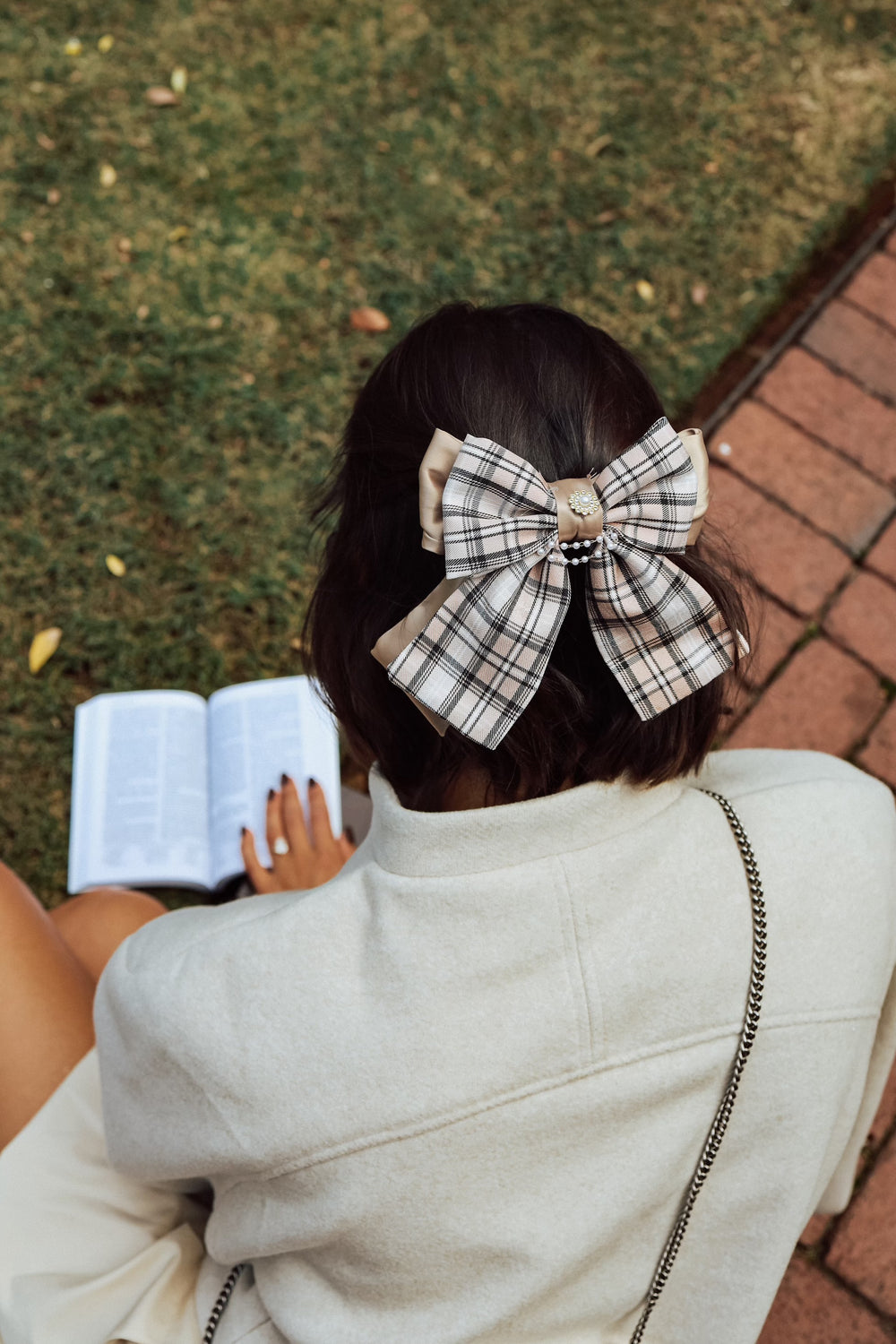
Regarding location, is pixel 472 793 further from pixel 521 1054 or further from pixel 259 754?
pixel 259 754

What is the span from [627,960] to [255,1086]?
17.1 inches

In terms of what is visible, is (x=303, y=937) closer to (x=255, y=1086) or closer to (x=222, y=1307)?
(x=255, y=1086)

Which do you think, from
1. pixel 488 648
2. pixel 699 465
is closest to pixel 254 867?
pixel 488 648

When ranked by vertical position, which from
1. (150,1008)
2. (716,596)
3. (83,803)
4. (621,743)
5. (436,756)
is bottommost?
(83,803)

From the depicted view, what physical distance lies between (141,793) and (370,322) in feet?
5.12

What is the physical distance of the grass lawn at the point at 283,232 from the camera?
109 inches

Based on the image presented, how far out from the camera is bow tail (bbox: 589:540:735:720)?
42.0 inches

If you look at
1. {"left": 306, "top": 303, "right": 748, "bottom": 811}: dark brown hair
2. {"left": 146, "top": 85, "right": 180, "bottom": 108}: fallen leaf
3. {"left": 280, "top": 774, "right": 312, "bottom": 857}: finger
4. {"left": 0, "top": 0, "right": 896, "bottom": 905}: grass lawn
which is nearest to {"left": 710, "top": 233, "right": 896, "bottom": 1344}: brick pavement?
{"left": 0, "top": 0, "right": 896, "bottom": 905}: grass lawn

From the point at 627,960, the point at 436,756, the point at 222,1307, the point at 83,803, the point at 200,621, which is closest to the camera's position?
the point at 627,960

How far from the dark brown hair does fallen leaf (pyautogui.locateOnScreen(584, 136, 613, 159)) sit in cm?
245

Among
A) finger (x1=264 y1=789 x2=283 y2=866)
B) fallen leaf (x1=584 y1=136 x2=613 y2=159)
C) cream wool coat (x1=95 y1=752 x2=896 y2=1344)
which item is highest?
fallen leaf (x1=584 y1=136 x2=613 y2=159)

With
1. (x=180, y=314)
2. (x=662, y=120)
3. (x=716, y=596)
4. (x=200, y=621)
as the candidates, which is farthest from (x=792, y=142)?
(x=716, y=596)

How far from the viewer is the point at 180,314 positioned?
311 centimetres

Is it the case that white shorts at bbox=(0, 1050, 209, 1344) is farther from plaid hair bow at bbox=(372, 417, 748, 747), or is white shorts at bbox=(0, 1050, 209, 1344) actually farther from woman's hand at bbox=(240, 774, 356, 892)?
plaid hair bow at bbox=(372, 417, 748, 747)
